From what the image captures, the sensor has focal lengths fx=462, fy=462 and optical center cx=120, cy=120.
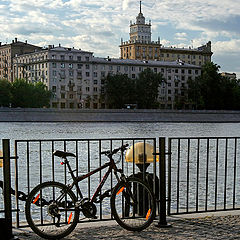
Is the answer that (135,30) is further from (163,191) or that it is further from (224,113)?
(163,191)

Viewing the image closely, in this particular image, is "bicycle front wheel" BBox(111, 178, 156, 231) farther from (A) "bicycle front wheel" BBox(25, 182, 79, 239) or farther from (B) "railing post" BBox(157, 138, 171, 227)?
(A) "bicycle front wheel" BBox(25, 182, 79, 239)

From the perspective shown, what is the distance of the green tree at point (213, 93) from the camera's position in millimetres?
94188

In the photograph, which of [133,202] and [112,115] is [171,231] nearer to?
[133,202]

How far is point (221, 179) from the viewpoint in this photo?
1443 centimetres

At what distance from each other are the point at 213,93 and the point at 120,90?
19.3 m

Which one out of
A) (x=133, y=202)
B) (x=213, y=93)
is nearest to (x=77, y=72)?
(x=213, y=93)

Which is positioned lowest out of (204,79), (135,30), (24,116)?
(24,116)

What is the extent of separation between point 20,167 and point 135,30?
122 m

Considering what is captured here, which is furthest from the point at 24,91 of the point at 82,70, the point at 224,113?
the point at 224,113

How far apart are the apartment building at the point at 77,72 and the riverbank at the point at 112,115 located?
22946 mm

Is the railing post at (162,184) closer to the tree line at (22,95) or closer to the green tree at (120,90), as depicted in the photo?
the tree line at (22,95)

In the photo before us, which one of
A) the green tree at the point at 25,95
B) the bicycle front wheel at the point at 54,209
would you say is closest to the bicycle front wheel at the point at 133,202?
the bicycle front wheel at the point at 54,209

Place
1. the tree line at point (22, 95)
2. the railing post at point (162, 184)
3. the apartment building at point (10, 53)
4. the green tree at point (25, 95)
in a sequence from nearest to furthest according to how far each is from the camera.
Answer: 1. the railing post at point (162, 184)
2. the tree line at point (22, 95)
3. the green tree at point (25, 95)
4. the apartment building at point (10, 53)

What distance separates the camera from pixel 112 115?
238ft
